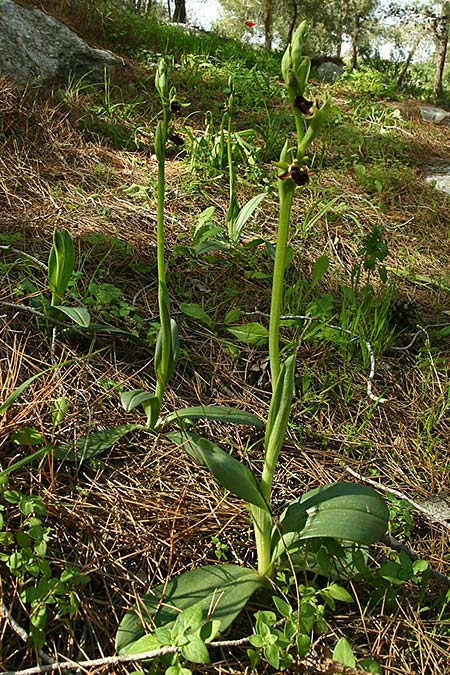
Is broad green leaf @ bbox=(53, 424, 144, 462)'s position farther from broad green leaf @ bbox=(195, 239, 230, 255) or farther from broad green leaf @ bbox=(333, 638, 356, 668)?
broad green leaf @ bbox=(195, 239, 230, 255)

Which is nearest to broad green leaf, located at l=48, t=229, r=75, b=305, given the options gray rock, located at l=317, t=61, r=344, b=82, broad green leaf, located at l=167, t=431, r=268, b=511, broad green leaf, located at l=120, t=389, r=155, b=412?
broad green leaf, located at l=120, t=389, r=155, b=412

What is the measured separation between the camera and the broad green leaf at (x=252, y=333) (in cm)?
220

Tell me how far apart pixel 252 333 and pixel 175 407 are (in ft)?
1.53

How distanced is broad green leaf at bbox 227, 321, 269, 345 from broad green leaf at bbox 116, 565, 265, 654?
3.15ft

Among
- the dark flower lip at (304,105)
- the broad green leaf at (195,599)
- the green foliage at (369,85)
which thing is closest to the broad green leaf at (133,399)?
the broad green leaf at (195,599)

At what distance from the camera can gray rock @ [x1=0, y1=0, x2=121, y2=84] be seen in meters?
3.97

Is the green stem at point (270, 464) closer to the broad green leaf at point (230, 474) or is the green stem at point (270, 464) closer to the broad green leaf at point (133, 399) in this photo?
the broad green leaf at point (230, 474)

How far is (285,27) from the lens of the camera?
17.4m

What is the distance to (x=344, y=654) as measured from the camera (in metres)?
1.21

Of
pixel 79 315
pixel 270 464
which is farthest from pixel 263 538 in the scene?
pixel 79 315

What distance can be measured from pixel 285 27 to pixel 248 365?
18.1 metres

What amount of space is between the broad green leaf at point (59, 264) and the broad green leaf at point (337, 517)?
1.13 meters

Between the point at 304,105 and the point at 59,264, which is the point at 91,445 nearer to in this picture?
the point at 59,264

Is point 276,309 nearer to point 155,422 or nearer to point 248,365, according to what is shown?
point 155,422
